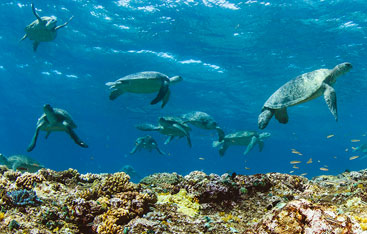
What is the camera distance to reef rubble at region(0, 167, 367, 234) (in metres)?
2.43

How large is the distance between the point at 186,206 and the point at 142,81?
5.53m

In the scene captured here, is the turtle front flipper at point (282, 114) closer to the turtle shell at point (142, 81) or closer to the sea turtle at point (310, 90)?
the sea turtle at point (310, 90)

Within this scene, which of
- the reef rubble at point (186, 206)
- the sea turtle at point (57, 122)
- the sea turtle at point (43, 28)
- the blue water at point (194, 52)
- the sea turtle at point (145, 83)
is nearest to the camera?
the reef rubble at point (186, 206)

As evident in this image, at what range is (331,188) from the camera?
12.9 feet

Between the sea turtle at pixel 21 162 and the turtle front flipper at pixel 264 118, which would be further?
the sea turtle at pixel 21 162

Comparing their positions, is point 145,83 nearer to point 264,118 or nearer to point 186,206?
point 264,118

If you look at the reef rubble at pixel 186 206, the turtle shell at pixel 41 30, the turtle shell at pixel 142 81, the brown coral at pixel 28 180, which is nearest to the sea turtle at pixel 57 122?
the turtle shell at pixel 142 81

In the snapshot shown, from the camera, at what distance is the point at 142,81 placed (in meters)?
8.30

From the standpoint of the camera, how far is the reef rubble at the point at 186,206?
2.43 metres

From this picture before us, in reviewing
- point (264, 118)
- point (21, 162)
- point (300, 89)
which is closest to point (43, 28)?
point (21, 162)

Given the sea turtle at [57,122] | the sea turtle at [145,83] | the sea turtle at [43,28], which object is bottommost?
the sea turtle at [57,122]

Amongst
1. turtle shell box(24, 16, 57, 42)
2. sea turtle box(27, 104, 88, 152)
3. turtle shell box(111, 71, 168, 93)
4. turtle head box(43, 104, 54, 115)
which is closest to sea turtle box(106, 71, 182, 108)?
turtle shell box(111, 71, 168, 93)

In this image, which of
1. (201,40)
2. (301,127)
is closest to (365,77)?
(201,40)

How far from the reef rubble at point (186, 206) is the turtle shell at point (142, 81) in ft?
14.7
